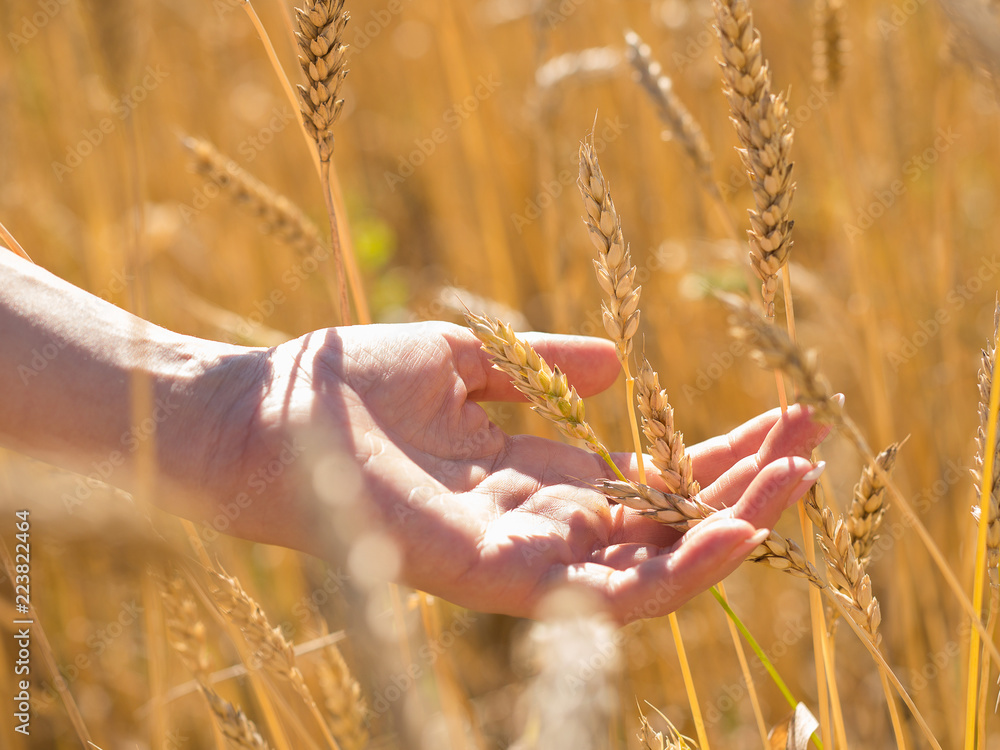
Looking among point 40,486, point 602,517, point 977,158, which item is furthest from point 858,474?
point 40,486

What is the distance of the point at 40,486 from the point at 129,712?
178 centimetres

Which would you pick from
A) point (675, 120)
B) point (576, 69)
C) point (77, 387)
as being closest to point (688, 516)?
point (675, 120)

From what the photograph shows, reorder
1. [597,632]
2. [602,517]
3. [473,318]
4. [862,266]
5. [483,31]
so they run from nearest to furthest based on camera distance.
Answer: [597,632] → [473,318] → [602,517] → [862,266] → [483,31]

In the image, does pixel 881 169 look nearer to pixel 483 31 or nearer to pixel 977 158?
pixel 977 158

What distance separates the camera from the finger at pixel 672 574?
92cm

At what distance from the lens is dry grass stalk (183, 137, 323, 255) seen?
146 centimetres

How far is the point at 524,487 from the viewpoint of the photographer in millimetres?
1315

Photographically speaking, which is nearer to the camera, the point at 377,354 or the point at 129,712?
the point at 377,354

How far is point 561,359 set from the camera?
144 centimetres

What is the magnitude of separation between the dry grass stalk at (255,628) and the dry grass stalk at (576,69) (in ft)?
5.26

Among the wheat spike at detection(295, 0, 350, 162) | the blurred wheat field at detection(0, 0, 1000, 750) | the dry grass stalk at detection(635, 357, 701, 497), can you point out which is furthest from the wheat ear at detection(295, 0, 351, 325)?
the dry grass stalk at detection(635, 357, 701, 497)

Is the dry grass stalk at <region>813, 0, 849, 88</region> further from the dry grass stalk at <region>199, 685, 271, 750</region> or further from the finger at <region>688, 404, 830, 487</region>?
the dry grass stalk at <region>199, 685, 271, 750</region>

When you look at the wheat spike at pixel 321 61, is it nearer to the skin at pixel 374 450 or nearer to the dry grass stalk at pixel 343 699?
the skin at pixel 374 450

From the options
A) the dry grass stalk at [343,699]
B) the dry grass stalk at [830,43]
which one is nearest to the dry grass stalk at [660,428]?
the dry grass stalk at [343,699]
